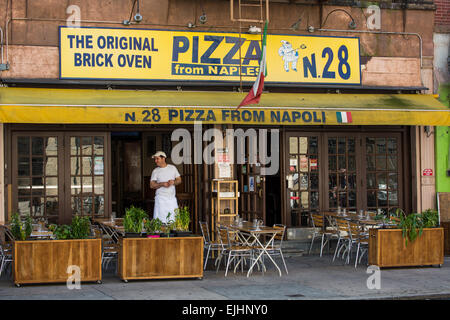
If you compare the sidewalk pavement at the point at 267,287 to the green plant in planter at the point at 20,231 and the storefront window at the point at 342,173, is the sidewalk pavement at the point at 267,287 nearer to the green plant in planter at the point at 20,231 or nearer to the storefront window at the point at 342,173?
the green plant in planter at the point at 20,231

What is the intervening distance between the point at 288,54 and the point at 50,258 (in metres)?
6.79

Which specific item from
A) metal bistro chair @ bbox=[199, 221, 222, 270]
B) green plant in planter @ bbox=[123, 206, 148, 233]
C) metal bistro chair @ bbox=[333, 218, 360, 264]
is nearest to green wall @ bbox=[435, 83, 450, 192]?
metal bistro chair @ bbox=[333, 218, 360, 264]

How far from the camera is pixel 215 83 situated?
13742 mm

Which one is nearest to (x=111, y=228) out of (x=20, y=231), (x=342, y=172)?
(x=20, y=231)

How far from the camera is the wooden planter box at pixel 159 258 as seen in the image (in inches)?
405

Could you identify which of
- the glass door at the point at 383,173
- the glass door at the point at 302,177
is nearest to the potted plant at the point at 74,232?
the glass door at the point at 302,177

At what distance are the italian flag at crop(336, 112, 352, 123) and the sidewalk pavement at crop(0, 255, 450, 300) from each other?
309 cm

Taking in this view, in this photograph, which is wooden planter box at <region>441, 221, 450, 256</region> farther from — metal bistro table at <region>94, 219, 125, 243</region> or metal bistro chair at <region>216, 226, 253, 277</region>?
metal bistro table at <region>94, 219, 125, 243</region>

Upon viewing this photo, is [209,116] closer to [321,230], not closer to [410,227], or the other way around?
[321,230]

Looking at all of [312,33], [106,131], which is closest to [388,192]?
[312,33]

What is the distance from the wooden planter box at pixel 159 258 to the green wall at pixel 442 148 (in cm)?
700

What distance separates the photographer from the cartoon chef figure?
14.1m

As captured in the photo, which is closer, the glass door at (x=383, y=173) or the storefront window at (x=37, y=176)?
the storefront window at (x=37, y=176)

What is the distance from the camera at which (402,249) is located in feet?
38.5
